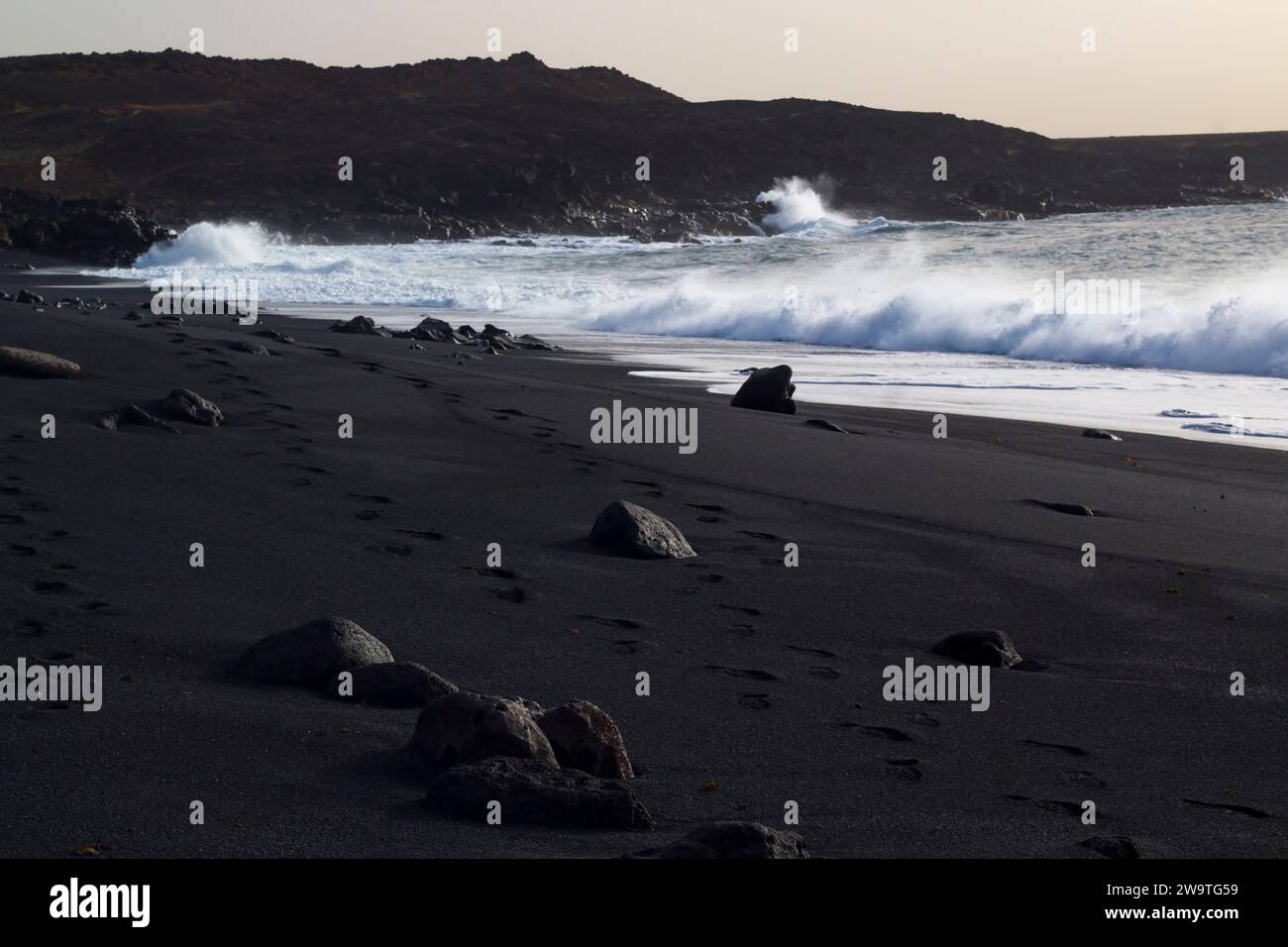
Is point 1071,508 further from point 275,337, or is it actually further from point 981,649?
point 275,337

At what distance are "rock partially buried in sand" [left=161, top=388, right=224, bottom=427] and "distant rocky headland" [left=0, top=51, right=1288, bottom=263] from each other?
3499cm

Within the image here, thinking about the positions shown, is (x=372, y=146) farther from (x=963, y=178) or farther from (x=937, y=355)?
(x=937, y=355)

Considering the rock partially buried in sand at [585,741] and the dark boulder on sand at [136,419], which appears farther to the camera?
the dark boulder on sand at [136,419]

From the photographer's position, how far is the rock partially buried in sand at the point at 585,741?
3.32 m

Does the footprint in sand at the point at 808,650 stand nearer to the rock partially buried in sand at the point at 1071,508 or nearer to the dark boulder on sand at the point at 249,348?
the rock partially buried in sand at the point at 1071,508

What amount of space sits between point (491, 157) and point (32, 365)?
65719 mm

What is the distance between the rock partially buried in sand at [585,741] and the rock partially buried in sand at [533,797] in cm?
17

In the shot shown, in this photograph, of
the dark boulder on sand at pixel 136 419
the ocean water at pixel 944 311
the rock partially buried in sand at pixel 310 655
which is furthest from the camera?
the ocean water at pixel 944 311

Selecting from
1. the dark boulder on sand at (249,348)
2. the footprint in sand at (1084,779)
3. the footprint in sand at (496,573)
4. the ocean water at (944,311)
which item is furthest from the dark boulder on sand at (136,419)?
the ocean water at (944,311)

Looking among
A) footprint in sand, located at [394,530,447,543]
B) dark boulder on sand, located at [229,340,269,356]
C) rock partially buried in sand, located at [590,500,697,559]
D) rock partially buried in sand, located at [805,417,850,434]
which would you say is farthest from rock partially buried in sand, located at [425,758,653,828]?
dark boulder on sand, located at [229,340,269,356]

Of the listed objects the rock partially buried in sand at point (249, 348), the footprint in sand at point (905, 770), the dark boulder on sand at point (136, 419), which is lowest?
the footprint in sand at point (905, 770)

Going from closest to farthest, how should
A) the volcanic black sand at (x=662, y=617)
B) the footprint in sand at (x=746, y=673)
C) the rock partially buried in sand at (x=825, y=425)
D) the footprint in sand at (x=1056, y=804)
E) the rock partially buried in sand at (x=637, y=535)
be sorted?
the volcanic black sand at (x=662, y=617) < the footprint in sand at (x=1056, y=804) < the footprint in sand at (x=746, y=673) < the rock partially buried in sand at (x=637, y=535) < the rock partially buried in sand at (x=825, y=425)
